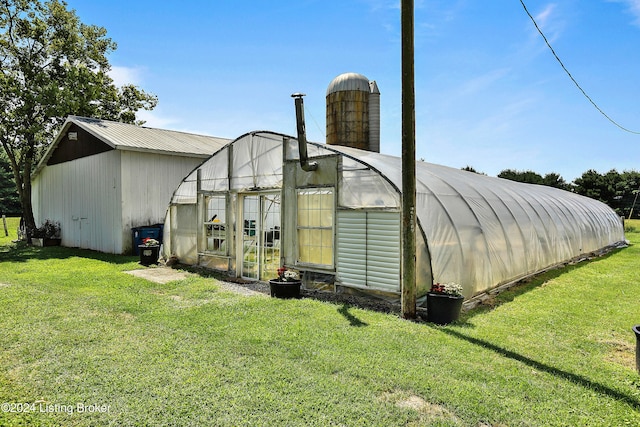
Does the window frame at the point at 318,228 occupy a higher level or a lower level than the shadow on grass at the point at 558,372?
higher

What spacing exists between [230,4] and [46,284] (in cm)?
689

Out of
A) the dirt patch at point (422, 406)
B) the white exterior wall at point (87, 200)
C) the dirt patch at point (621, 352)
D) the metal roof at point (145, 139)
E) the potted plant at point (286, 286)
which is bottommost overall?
the dirt patch at point (621, 352)

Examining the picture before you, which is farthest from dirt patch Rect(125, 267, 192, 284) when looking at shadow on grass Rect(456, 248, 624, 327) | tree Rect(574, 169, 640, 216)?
tree Rect(574, 169, 640, 216)

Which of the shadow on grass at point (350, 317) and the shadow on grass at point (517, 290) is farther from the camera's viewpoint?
the shadow on grass at point (517, 290)

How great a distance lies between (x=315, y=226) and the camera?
788cm

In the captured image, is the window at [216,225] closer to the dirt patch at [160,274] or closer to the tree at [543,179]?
the dirt patch at [160,274]

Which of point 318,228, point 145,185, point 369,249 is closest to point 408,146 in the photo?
point 369,249

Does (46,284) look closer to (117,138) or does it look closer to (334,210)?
(334,210)

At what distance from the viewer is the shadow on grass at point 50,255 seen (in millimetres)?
12273

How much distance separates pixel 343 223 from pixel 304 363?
136 inches

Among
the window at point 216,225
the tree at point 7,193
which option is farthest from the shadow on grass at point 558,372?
the tree at point 7,193

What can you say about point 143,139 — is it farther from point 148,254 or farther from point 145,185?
point 148,254

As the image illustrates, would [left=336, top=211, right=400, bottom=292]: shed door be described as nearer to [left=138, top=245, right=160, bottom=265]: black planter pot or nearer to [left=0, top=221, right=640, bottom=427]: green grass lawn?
[left=0, top=221, right=640, bottom=427]: green grass lawn

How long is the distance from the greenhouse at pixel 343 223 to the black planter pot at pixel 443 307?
22.7 inches
